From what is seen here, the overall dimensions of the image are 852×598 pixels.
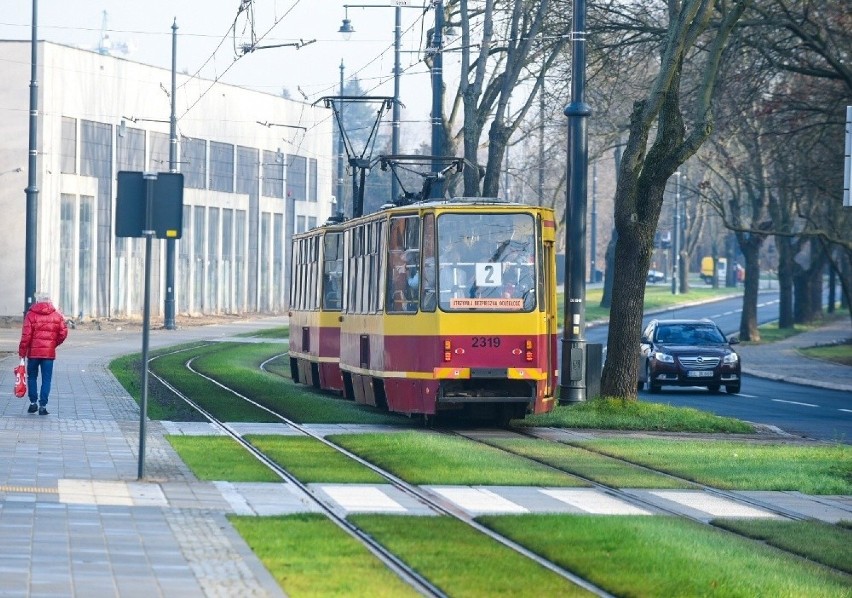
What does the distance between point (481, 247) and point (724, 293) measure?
305 feet

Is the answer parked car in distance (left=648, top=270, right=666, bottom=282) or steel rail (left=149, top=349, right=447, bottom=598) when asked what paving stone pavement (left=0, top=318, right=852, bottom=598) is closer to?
steel rail (left=149, top=349, right=447, bottom=598)

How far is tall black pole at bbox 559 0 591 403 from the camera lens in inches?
935

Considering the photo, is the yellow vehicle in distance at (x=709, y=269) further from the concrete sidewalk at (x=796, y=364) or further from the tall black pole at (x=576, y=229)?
the tall black pole at (x=576, y=229)

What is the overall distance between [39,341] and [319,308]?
8.14 metres

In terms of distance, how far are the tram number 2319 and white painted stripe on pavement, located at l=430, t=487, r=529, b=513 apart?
6597 millimetres

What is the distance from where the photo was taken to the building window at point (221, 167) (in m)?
76.4

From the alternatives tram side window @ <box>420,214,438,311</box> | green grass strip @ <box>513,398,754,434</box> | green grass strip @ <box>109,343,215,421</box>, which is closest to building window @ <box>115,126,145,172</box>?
green grass strip @ <box>109,343,215,421</box>

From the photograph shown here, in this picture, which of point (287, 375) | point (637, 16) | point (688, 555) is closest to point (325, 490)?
point (688, 555)

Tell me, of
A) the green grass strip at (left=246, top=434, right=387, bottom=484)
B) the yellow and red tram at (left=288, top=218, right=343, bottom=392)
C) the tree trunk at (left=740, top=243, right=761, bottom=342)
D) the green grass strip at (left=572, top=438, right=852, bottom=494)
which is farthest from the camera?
the tree trunk at (left=740, top=243, right=761, bottom=342)

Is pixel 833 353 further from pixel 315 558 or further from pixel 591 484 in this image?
pixel 315 558

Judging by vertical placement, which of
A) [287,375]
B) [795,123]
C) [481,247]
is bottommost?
[287,375]

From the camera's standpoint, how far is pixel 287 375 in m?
37.7

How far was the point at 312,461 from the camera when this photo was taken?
1692cm

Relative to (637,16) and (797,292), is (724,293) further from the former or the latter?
(637,16)
